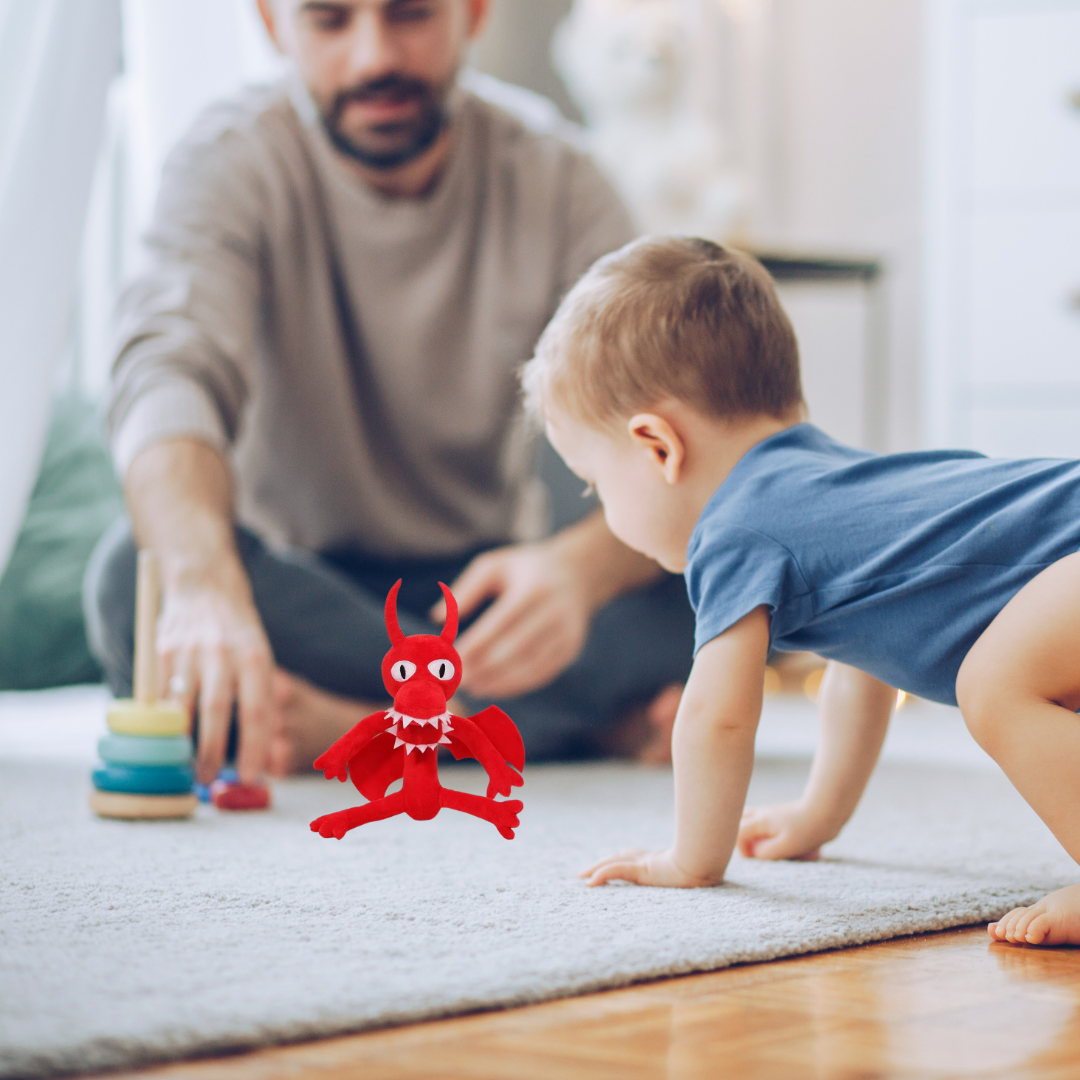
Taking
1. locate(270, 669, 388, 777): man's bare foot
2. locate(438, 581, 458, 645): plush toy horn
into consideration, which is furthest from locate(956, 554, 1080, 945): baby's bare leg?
locate(270, 669, 388, 777): man's bare foot

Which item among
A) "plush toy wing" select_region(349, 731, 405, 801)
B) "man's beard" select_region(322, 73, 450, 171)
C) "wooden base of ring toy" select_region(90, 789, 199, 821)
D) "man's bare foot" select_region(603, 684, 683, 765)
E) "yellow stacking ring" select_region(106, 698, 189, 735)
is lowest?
"man's bare foot" select_region(603, 684, 683, 765)

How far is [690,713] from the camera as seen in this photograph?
2.47ft

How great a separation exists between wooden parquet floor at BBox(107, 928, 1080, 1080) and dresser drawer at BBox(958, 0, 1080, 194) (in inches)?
62.3

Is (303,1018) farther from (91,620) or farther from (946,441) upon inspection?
(946,441)

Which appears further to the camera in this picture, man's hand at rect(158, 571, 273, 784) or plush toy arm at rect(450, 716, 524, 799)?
man's hand at rect(158, 571, 273, 784)

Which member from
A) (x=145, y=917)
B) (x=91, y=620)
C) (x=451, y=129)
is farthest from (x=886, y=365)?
(x=145, y=917)

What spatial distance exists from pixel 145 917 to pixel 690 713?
301 millimetres

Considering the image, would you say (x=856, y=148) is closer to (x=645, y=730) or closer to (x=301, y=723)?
(x=645, y=730)

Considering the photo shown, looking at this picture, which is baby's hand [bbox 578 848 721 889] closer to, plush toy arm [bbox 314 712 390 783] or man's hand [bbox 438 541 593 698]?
plush toy arm [bbox 314 712 390 783]


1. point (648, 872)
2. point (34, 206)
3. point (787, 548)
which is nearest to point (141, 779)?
point (648, 872)

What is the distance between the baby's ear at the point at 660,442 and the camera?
0.81m

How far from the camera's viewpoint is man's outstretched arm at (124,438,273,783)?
1.05 metres

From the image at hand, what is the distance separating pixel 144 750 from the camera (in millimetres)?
1006

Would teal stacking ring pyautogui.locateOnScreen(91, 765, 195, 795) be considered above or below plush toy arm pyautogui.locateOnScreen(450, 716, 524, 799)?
below
